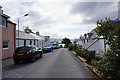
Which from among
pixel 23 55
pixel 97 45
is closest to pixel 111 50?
pixel 23 55

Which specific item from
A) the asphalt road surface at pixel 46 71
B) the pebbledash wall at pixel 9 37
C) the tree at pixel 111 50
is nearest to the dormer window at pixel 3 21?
the pebbledash wall at pixel 9 37

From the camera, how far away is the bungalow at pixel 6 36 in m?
11.2

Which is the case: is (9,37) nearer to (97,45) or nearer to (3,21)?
(3,21)

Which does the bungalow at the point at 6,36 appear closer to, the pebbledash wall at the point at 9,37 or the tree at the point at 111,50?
the pebbledash wall at the point at 9,37

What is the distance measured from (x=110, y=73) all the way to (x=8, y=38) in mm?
12543

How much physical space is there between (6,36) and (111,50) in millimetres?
12166

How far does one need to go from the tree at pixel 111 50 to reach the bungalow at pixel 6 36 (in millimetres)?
11069

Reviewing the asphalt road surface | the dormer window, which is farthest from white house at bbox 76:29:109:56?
the dormer window

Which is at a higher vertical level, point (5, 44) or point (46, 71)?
point (5, 44)

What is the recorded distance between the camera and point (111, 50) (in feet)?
13.0

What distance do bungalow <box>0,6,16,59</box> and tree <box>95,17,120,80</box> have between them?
36.3 feet

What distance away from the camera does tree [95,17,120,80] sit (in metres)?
3.71

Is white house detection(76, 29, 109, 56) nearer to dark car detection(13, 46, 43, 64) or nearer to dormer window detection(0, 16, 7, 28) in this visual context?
dark car detection(13, 46, 43, 64)

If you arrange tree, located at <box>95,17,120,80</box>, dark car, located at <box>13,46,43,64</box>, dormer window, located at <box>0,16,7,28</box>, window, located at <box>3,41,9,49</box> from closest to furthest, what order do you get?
tree, located at <box>95,17,120,80</box> < dark car, located at <box>13,46,43,64</box> < dormer window, located at <box>0,16,7,28</box> < window, located at <box>3,41,9,49</box>
